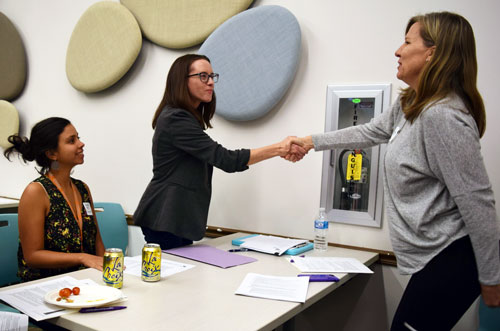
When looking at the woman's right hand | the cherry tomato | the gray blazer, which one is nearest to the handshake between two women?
the gray blazer

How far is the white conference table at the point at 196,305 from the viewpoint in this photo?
1.03m

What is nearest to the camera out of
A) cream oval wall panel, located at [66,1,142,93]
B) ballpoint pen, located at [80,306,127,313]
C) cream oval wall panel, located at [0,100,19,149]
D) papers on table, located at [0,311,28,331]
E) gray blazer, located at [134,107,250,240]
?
papers on table, located at [0,311,28,331]

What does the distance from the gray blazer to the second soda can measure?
1.36 feet

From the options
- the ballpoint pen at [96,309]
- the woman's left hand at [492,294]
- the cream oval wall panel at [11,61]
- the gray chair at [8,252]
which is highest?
the cream oval wall panel at [11,61]

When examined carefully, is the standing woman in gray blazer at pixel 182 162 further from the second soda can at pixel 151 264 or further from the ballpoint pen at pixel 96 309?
the ballpoint pen at pixel 96 309

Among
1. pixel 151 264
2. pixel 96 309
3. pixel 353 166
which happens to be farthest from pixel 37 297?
pixel 353 166

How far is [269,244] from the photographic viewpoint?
194cm

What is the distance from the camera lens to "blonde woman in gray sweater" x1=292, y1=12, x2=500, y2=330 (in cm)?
117

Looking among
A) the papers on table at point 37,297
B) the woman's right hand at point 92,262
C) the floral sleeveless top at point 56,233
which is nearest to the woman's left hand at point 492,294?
the papers on table at point 37,297

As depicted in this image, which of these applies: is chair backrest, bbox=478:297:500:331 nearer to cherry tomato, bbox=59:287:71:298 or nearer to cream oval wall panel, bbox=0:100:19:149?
cherry tomato, bbox=59:287:71:298

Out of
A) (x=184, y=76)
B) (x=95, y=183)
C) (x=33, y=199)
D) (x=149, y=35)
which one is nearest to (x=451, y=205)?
(x=184, y=76)

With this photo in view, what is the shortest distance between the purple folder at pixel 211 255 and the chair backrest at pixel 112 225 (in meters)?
0.85

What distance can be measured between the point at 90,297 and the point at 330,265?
931mm

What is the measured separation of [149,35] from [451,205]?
2147 mm
